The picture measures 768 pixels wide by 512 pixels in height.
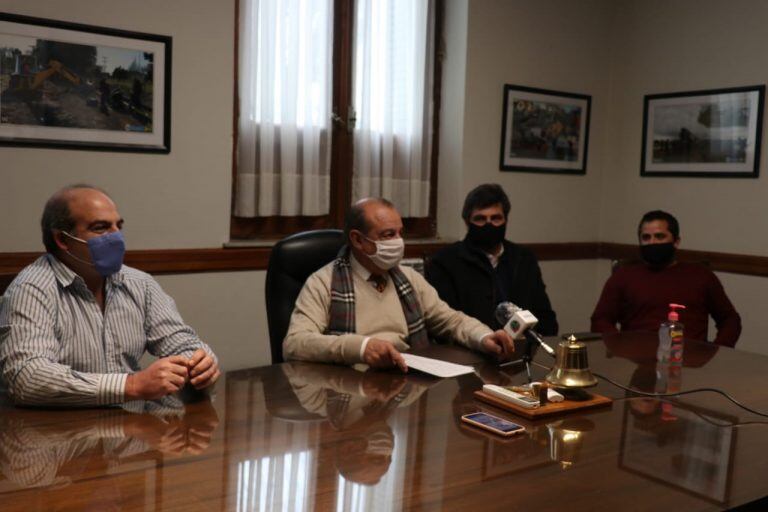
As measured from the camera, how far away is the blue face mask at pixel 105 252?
6.66ft

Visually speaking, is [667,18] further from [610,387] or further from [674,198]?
[610,387]

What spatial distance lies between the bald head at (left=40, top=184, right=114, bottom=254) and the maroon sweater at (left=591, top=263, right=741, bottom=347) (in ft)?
7.30

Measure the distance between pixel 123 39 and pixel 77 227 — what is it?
5.67ft

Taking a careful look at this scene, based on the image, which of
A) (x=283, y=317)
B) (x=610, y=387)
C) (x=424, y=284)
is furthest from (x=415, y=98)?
(x=610, y=387)

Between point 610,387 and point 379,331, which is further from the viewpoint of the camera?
point 379,331

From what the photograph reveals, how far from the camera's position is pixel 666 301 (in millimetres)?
3412

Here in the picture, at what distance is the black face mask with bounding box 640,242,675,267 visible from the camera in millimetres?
3441

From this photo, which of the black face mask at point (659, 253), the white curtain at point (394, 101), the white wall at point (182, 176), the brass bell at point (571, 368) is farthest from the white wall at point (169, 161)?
the brass bell at point (571, 368)

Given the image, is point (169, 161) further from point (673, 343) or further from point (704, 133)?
point (704, 133)

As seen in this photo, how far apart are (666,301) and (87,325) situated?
2.43 metres

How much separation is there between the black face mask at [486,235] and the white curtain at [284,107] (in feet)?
3.87

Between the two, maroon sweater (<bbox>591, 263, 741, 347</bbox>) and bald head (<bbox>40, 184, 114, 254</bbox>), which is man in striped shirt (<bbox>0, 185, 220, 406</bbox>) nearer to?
bald head (<bbox>40, 184, 114, 254</bbox>)

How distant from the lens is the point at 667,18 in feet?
16.2

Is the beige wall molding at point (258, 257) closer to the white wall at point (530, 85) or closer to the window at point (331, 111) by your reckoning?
the white wall at point (530, 85)
